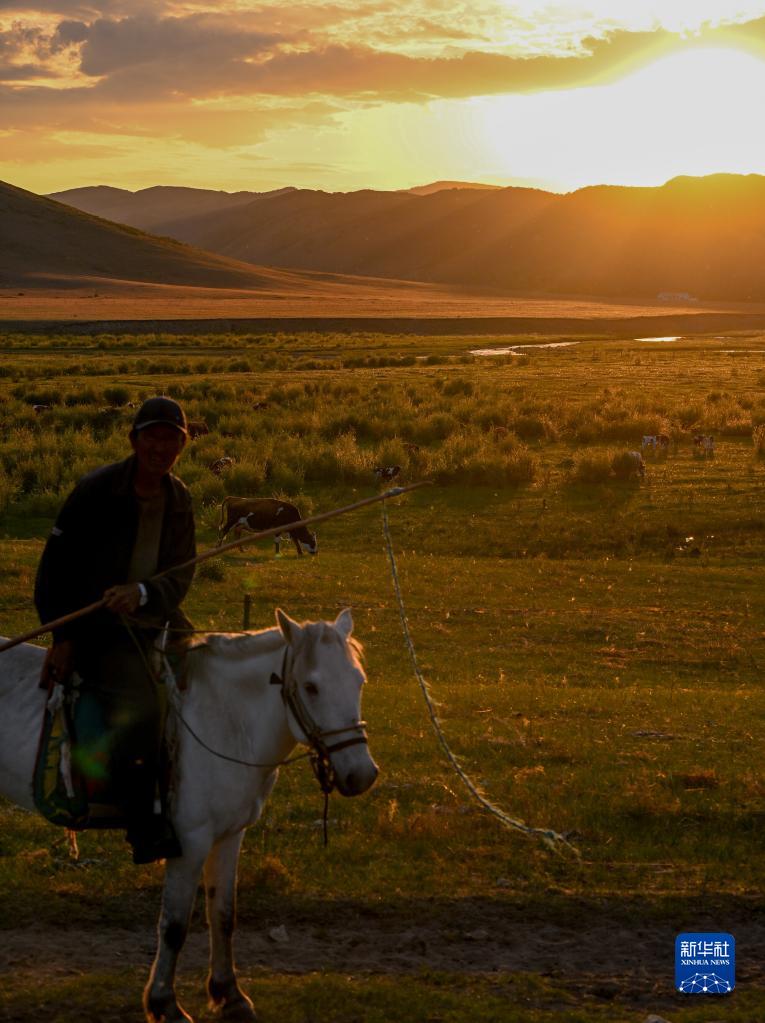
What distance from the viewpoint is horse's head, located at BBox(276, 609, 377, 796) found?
5.02m

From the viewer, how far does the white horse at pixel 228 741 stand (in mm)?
5082

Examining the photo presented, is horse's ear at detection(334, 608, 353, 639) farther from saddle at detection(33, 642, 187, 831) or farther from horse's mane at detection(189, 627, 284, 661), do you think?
saddle at detection(33, 642, 187, 831)

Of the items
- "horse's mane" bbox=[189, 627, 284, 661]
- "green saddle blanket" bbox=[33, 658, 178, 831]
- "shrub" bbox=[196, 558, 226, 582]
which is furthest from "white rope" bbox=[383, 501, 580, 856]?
"shrub" bbox=[196, 558, 226, 582]

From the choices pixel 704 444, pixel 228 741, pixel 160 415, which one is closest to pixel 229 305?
pixel 704 444

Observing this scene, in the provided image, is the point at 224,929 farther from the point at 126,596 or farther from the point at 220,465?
the point at 220,465

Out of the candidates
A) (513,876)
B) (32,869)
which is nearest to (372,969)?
(513,876)

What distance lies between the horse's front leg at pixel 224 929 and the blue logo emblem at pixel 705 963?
234 cm

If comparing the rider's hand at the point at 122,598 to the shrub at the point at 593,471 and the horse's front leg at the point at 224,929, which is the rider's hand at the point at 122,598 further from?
the shrub at the point at 593,471

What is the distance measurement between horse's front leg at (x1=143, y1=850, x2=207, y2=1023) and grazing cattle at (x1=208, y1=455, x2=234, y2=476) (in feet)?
68.5

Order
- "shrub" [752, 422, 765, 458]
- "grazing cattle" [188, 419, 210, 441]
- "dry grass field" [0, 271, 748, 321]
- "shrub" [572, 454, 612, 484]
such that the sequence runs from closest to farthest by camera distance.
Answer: "shrub" [572, 454, 612, 484] < "shrub" [752, 422, 765, 458] < "grazing cattle" [188, 419, 210, 441] < "dry grass field" [0, 271, 748, 321]

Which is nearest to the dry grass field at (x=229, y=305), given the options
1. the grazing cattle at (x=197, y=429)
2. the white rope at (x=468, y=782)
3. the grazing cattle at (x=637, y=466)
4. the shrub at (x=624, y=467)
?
the grazing cattle at (x=197, y=429)

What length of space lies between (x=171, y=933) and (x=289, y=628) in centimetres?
154

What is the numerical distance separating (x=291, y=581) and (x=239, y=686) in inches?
450

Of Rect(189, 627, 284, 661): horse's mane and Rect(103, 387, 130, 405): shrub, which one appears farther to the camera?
Rect(103, 387, 130, 405): shrub
